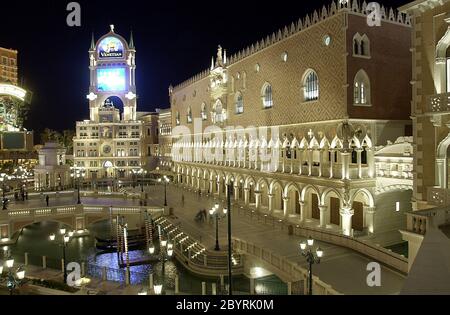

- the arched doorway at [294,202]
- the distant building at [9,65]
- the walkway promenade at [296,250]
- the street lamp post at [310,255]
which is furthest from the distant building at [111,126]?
the street lamp post at [310,255]

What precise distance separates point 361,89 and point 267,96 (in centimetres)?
1004

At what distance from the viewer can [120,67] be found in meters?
71.4

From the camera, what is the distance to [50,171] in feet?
150

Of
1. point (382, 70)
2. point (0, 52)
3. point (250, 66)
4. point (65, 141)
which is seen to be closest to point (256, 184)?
point (250, 66)

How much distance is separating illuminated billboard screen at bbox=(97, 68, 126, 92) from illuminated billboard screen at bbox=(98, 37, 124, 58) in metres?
2.79

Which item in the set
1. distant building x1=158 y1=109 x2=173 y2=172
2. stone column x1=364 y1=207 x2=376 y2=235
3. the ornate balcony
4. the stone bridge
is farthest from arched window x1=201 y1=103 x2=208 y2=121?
the ornate balcony

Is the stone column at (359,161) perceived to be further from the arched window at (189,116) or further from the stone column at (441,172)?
the arched window at (189,116)

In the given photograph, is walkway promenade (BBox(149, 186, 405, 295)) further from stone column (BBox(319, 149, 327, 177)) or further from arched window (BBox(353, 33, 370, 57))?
arched window (BBox(353, 33, 370, 57))

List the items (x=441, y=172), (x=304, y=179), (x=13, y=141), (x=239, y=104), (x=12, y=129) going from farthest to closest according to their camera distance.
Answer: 1. (x=12, y=129)
2. (x=13, y=141)
3. (x=239, y=104)
4. (x=304, y=179)
5. (x=441, y=172)

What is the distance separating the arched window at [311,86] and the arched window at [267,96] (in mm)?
4937

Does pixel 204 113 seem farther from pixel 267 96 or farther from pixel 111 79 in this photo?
pixel 111 79

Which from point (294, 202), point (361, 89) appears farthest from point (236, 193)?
point (361, 89)

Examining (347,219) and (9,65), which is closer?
(347,219)

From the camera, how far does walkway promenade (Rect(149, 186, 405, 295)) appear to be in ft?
48.3
